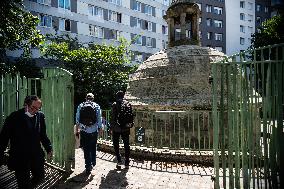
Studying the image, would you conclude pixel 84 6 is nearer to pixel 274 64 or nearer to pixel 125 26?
pixel 125 26

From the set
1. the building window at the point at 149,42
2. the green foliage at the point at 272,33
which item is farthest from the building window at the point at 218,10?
the green foliage at the point at 272,33

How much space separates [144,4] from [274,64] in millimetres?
36926

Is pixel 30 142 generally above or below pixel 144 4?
below

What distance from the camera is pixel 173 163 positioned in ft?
27.1

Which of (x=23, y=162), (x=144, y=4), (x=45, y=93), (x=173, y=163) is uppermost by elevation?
(x=144, y=4)

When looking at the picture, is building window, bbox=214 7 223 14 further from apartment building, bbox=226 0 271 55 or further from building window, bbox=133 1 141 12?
building window, bbox=133 1 141 12

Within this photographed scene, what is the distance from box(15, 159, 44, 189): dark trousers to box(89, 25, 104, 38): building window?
29754mm

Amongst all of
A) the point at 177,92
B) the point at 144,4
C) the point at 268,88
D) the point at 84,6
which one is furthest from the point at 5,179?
the point at 144,4

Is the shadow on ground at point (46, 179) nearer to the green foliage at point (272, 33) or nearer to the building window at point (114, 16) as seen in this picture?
the green foliage at point (272, 33)

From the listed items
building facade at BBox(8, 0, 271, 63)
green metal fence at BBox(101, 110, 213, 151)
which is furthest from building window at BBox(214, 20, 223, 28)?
green metal fence at BBox(101, 110, 213, 151)

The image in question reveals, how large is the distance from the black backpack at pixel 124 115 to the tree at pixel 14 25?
375cm

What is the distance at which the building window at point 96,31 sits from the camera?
109ft

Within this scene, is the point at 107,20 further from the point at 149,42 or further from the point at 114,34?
the point at 149,42

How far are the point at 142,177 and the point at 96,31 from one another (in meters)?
A: 28.7
